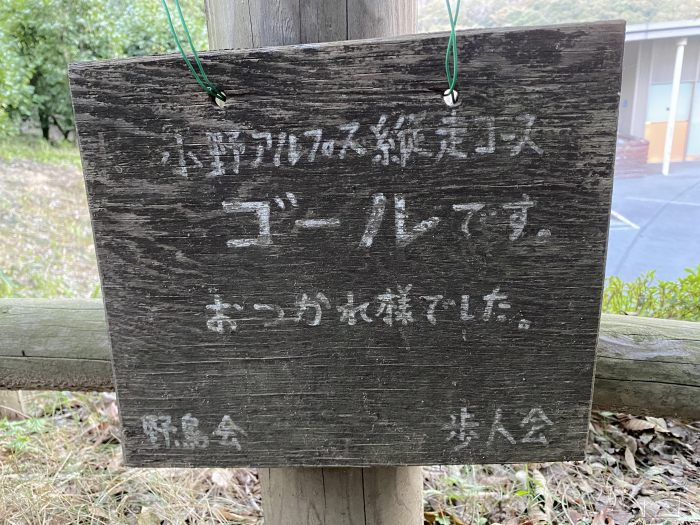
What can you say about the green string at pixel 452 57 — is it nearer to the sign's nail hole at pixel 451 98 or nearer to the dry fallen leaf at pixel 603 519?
the sign's nail hole at pixel 451 98

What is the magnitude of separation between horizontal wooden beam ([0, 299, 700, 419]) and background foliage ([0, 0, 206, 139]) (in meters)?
6.37

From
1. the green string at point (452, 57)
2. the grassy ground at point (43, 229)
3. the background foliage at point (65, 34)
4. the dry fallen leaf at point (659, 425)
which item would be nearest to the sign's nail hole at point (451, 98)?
the green string at point (452, 57)

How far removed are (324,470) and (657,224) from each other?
2.75 m

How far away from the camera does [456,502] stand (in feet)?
6.86

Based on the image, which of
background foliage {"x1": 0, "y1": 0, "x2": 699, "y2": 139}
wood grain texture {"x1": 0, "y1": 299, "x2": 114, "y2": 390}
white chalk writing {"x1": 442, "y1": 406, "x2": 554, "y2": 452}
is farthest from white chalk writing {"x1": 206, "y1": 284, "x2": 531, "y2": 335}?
background foliage {"x1": 0, "y1": 0, "x2": 699, "y2": 139}

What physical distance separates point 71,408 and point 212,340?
7.61 feet

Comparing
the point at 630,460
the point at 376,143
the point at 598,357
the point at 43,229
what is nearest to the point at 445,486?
the point at 630,460

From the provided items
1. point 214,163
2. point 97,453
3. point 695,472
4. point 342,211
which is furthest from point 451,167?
point 97,453

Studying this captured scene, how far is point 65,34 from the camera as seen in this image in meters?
8.47

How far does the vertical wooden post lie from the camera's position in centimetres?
99

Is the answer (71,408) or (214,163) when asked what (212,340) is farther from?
(71,408)

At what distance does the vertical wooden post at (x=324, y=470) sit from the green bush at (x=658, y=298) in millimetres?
1729

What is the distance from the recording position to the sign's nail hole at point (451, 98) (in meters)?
0.84

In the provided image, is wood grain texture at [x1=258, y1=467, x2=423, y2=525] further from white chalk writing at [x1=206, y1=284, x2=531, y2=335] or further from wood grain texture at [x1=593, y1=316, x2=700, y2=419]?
wood grain texture at [x1=593, y1=316, x2=700, y2=419]
